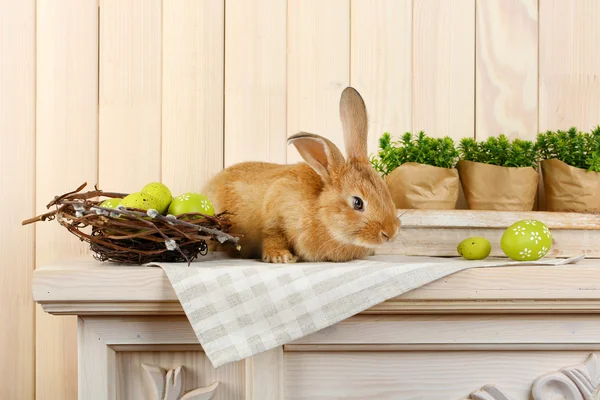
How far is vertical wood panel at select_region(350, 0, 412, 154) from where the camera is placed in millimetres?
1391

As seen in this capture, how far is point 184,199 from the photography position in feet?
3.22

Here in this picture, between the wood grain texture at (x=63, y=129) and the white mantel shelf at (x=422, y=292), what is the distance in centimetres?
46

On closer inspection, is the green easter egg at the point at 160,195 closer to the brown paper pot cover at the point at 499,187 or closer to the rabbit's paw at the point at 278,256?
the rabbit's paw at the point at 278,256

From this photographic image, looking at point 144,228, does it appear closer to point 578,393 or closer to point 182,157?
point 182,157

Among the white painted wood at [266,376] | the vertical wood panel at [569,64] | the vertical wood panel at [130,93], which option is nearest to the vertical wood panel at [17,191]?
the vertical wood panel at [130,93]

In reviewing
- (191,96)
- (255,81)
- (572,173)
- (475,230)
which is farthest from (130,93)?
(572,173)

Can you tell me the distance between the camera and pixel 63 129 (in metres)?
1.33

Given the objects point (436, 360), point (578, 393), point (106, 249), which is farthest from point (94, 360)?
point (578, 393)

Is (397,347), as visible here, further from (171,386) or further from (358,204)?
(171,386)

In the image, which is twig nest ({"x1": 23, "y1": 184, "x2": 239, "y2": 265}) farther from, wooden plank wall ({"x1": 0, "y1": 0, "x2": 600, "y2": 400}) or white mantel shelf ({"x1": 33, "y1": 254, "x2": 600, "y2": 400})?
wooden plank wall ({"x1": 0, "y1": 0, "x2": 600, "y2": 400})

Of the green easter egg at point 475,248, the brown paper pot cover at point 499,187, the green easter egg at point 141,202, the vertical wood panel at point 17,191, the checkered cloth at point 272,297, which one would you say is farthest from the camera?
the vertical wood panel at point 17,191

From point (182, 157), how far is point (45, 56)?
37 centimetres

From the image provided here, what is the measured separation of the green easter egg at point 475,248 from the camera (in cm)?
107

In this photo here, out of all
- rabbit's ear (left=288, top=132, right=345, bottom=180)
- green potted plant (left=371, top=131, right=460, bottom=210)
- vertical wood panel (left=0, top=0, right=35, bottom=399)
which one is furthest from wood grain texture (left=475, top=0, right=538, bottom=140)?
vertical wood panel (left=0, top=0, right=35, bottom=399)
